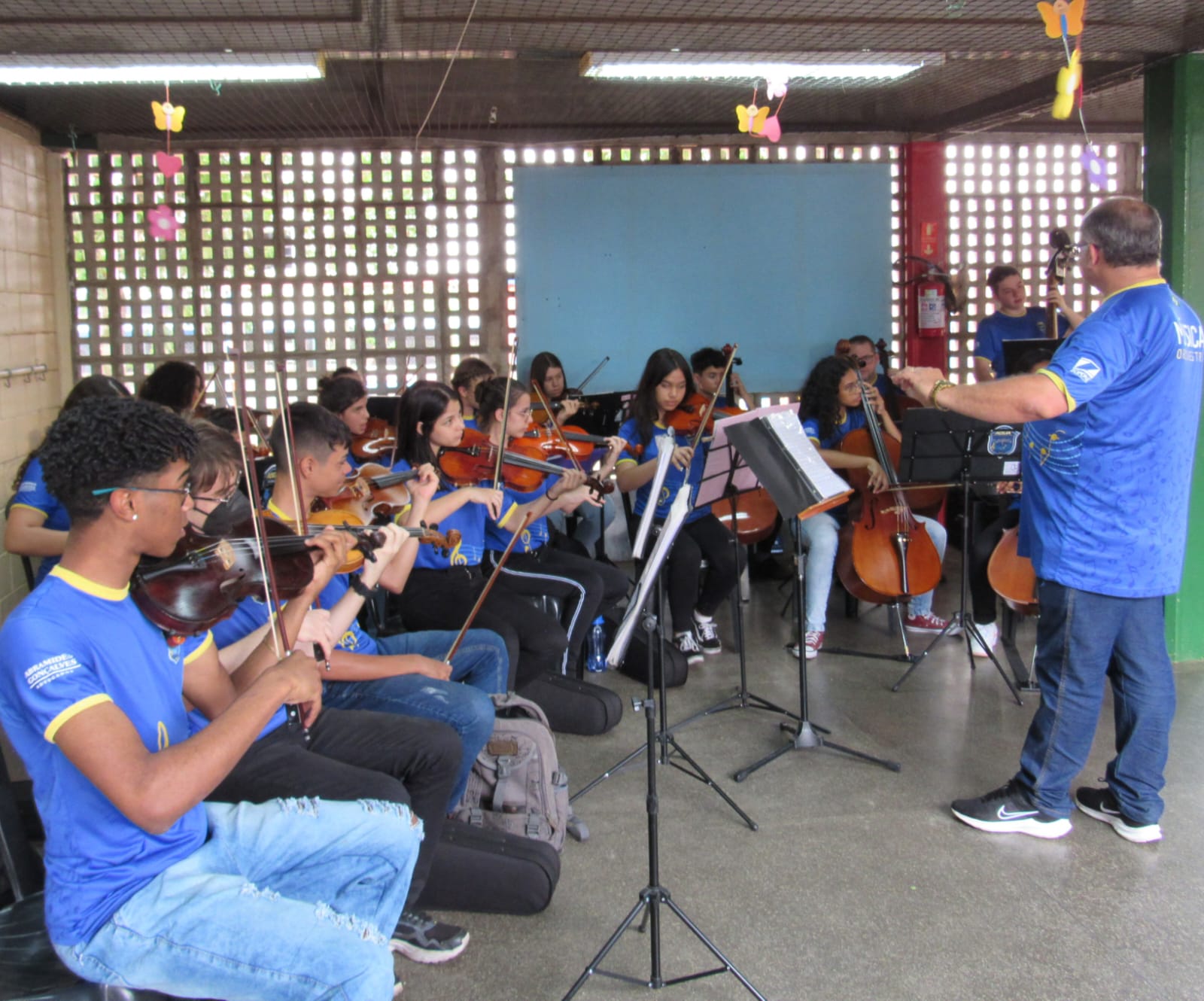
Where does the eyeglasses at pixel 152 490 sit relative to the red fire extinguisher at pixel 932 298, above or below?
below

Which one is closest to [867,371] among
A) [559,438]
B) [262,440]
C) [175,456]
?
[559,438]

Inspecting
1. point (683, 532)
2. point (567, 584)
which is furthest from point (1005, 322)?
point (567, 584)

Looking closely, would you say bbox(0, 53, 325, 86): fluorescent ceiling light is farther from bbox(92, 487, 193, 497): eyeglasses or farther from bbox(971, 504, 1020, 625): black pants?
bbox(971, 504, 1020, 625): black pants

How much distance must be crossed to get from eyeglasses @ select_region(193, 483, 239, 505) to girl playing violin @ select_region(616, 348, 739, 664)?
2.06 meters

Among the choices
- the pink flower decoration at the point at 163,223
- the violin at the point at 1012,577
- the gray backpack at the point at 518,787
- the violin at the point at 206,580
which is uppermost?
the pink flower decoration at the point at 163,223

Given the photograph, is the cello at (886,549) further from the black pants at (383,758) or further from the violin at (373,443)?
the black pants at (383,758)

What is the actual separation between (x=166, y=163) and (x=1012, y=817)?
4577 millimetres

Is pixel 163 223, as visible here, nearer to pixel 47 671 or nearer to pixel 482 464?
pixel 482 464

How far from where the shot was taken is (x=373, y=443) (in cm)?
460

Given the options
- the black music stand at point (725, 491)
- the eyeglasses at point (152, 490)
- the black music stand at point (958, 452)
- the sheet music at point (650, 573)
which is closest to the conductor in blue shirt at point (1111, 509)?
the sheet music at point (650, 573)

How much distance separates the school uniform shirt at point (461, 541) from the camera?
3453mm

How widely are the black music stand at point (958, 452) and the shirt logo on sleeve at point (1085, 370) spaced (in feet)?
4.72

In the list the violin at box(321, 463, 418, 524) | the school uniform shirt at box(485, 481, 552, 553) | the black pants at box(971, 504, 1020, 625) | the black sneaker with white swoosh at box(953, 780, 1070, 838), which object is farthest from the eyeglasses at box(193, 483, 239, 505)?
the black pants at box(971, 504, 1020, 625)

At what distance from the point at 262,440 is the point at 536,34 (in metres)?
1.79
